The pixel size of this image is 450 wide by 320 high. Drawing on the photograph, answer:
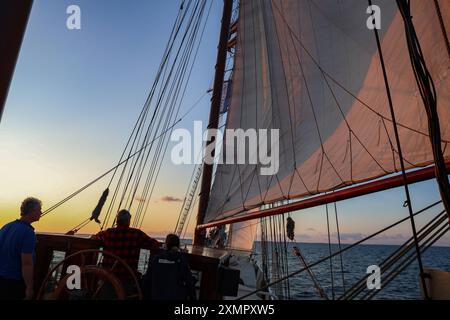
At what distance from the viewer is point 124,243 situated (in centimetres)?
286

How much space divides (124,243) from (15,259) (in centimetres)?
94

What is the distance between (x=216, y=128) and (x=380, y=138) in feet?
19.1

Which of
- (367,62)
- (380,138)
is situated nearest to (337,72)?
(367,62)

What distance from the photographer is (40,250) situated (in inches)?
135

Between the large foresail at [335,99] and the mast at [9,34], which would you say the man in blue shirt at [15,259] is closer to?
the mast at [9,34]

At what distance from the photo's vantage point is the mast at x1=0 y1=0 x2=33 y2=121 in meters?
1.22

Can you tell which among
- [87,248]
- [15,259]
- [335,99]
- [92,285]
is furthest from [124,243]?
[335,99]

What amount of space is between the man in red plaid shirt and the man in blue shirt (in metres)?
0.63

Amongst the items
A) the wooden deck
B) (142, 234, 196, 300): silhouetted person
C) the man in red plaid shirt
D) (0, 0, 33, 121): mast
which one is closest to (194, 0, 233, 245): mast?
the wooden deck

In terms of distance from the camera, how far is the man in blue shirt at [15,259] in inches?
98.6

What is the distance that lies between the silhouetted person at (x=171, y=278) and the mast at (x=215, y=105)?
5.30m

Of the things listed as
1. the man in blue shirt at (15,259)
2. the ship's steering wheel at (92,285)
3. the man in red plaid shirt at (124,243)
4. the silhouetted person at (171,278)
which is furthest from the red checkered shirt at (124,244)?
the man in blue shirt at (15,259)

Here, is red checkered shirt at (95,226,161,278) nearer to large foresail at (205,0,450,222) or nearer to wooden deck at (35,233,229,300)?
wooden deck at (35,233,229,300)
